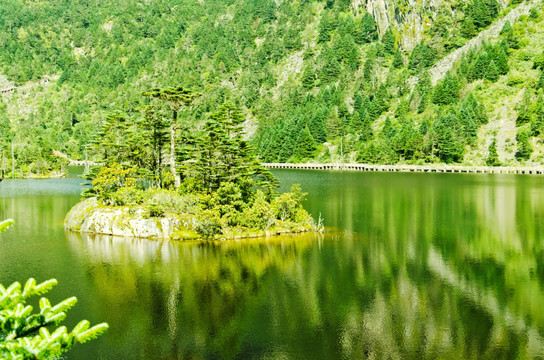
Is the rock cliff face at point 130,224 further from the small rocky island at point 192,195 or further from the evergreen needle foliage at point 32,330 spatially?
the evergreen needle foliage at point 32,330

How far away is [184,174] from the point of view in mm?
55125

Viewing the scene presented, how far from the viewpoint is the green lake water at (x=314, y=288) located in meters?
20.6

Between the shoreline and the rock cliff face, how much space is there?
328 ft

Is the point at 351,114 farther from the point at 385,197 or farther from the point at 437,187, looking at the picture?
the point at 385,197

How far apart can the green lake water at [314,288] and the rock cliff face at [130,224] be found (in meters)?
1.76

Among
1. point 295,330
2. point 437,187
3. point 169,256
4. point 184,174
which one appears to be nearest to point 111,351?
point 295,330

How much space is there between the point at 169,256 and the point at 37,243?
13624 millimetres

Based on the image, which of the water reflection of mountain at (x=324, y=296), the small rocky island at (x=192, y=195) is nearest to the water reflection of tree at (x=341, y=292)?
the water reflection of mountain at (x=324, y=296)

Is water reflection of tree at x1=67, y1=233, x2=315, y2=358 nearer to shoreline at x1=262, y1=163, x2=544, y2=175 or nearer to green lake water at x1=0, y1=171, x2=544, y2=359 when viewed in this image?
green lake water at x1=0, y1=171, x2=544, y2=359

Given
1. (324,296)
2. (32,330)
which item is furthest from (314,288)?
(32,330)

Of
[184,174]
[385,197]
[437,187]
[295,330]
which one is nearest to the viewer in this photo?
[295,330]

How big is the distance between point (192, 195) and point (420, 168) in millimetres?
99249

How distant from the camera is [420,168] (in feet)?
432

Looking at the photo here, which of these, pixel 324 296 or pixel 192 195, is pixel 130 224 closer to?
pixel 192 195
